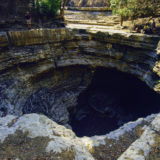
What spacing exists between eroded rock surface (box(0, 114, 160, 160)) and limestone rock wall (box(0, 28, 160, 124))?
9.62ft

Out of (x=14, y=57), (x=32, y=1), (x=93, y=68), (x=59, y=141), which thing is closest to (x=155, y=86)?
(x=93, y=68)

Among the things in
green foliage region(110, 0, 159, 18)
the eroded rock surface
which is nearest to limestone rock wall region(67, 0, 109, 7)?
green foliage region(110, 0, 159, 18)

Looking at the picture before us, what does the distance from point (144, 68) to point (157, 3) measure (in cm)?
422

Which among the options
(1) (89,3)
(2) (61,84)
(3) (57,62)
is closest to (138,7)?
(3) (57,62)

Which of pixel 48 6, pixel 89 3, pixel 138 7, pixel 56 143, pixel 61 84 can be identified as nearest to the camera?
pixel 56 143

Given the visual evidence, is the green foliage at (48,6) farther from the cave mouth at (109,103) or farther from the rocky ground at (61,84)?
the cave mouth at (109,103)

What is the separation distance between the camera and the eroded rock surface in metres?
3.55

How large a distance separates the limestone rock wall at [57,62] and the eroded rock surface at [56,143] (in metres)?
2.93

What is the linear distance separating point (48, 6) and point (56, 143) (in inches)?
368

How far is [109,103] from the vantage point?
13039 millimetres

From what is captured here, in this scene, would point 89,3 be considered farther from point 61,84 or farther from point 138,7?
point 61,84

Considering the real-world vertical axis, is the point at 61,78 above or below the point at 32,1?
below

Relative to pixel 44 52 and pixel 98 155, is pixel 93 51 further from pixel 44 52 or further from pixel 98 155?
pixel 98 155

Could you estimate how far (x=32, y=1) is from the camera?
364 inches
